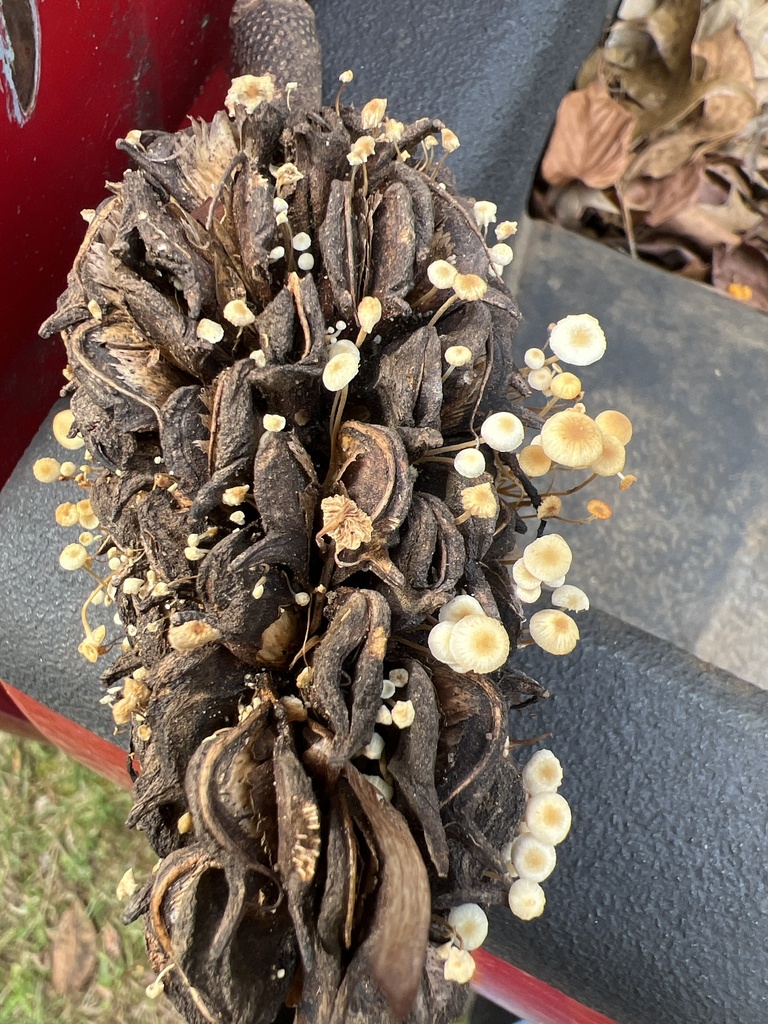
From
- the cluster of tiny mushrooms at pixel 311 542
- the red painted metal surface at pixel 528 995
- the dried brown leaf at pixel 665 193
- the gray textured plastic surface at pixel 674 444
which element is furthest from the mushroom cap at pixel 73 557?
the dried brown leaf at pixel 665 193

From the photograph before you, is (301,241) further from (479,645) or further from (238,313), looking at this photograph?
(479,645)

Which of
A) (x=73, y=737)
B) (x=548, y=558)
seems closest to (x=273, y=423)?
(x=548, y=558)

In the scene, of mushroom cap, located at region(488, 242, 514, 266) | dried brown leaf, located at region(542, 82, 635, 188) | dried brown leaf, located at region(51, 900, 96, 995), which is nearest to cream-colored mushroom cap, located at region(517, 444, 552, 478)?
mushroom cap, located at region(488, 242, 514, 266)

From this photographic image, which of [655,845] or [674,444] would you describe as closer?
[655,845]

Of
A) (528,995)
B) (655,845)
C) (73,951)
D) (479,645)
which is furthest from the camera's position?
(73,951)

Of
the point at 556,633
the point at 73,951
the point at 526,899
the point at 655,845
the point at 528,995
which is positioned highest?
the point at 556,633

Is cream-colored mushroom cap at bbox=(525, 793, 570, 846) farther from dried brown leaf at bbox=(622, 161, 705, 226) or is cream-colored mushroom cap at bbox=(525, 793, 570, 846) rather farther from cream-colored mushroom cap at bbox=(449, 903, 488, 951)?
dried brown leaf at bbox=(622, 161, 705, 226)

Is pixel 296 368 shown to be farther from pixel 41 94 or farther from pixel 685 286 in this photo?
pixel 685 286

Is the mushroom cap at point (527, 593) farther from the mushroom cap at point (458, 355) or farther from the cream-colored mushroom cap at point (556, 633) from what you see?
the mushroom cap at point (458, 355)
